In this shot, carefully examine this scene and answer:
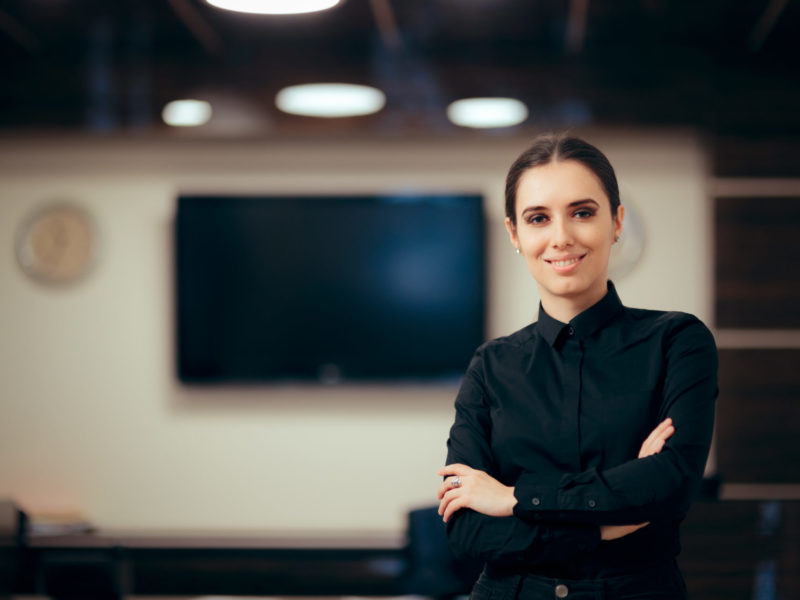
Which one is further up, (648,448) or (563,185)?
(563,185)

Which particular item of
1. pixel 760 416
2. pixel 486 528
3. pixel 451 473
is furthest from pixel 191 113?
pixel 486 528

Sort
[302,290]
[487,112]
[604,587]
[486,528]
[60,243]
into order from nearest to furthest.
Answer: [604,587]
[486,528]
[487,112]
[302,290]
[60,243]

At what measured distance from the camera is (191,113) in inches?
184

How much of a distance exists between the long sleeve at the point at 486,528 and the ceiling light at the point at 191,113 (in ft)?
11.5

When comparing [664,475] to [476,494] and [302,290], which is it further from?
[302,290]

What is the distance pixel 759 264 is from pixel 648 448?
3.47m

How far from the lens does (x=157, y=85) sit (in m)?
4.68

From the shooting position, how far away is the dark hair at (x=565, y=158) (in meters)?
1.39

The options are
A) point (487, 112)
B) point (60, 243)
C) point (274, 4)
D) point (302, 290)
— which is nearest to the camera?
point (274, 4)

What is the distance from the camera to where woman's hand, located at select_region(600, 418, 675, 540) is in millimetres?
1350

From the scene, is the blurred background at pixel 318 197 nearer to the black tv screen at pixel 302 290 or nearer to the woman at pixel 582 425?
the black tv screen at pixel 302 290

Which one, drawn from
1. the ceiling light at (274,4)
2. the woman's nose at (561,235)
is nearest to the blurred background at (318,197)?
the ceiling light at (274,4)

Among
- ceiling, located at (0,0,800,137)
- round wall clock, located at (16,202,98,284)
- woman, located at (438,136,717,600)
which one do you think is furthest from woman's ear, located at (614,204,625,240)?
round wall clock, located at (16,202,98,284)

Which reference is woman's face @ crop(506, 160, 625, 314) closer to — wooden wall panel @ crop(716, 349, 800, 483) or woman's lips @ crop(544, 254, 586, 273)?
woman's lips @ crop(544, 254, 586, 273)
